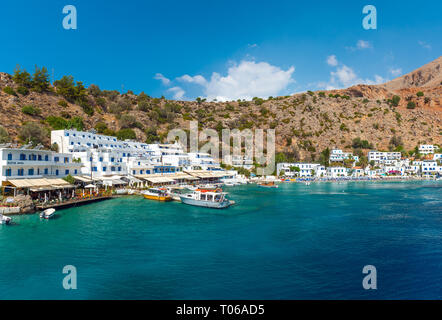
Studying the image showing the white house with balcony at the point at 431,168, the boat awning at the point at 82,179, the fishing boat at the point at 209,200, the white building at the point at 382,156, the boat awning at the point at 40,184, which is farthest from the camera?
the white building at the point at 382,156

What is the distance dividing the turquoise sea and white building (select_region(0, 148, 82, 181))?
9320 millimetres

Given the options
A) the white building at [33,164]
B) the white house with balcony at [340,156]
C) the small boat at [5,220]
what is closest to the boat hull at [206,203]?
the white building at [33,164]

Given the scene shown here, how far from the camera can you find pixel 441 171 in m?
119

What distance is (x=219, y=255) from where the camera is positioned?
21.9 m

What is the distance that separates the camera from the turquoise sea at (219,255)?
1634 centimetres

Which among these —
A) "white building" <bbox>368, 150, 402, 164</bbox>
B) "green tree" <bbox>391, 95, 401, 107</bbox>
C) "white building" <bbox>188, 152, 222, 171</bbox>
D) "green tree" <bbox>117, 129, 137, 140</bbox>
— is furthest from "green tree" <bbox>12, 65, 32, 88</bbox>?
"green tree" <bbox>391, 95, 401, 107</bbox>

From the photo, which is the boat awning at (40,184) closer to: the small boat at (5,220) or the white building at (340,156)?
the small boat at (5,220)

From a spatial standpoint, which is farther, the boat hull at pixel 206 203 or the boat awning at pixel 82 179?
the boat awning at pixel 82 179

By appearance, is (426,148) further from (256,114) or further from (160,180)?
(160,180)

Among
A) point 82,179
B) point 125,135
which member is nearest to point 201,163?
point 125,135

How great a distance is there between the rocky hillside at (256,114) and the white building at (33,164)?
34.5m

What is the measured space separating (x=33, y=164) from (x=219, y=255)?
111 ft

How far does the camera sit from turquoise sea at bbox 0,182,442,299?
1634 cm

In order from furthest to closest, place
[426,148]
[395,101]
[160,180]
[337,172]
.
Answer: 1. [395,101]
2. [426,148]
3. [337,172]
4. [160,180]
